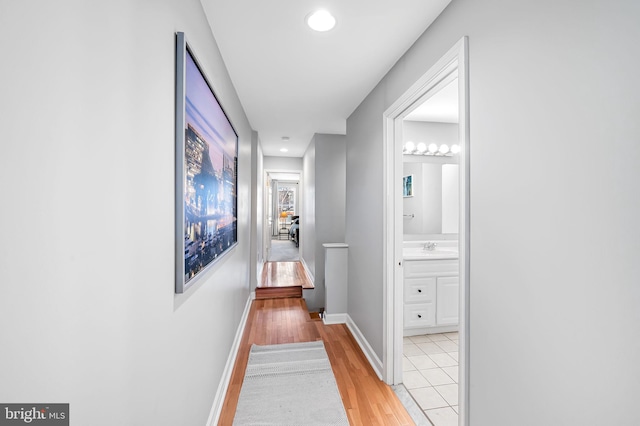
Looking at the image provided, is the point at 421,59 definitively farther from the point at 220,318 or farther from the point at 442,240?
the point at 442,240

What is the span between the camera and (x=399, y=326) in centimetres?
226

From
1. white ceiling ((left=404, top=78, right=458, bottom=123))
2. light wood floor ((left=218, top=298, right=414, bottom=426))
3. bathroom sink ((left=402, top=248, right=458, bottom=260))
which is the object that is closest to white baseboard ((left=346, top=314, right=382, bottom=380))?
light wood floor ((left=218, top=298, right=414, bottom=426))

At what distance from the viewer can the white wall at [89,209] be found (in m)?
0.44

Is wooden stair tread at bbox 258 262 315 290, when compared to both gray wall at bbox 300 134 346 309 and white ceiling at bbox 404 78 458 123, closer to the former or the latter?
gray wall at bbox 300 134 346 309

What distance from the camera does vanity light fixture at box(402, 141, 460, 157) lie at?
11.7 feet

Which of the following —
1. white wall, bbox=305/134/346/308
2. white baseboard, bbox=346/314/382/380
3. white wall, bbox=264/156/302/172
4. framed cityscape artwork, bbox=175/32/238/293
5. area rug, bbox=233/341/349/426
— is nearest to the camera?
framed cityscape artwork, bbox=175/32/238/293

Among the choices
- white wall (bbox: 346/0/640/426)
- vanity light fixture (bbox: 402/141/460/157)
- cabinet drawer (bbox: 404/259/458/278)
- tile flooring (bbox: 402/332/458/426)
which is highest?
vanity light fixture (bbox: 402/141/460/157)

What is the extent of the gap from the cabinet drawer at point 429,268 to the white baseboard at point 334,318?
3.36 feet

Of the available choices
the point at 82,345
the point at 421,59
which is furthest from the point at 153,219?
the point at 421,59

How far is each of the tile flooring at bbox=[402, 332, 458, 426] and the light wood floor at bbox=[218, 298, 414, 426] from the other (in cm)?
21

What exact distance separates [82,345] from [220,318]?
1.51 metres

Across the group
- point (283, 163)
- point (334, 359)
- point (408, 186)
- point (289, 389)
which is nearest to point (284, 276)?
point (283, 163)

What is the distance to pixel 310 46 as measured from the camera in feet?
6.19

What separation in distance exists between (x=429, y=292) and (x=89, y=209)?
10.4 feet
